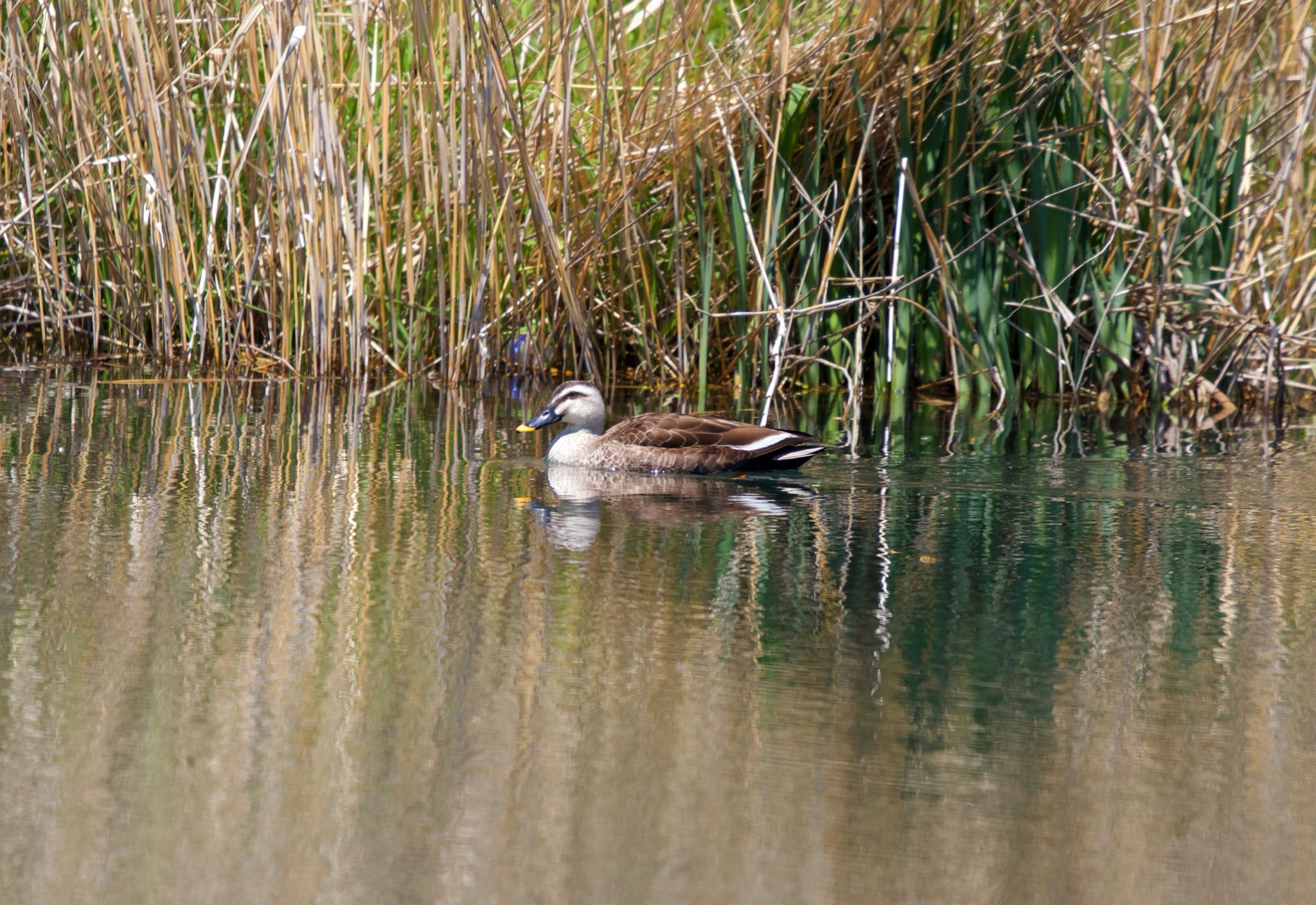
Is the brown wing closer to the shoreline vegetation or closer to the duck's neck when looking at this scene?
the duck's neck

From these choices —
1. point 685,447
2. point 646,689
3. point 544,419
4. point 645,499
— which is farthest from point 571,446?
point 646,689

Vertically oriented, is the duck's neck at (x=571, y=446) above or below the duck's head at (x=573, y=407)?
below

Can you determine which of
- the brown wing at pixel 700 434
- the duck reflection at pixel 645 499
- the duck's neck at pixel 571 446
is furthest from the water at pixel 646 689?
the duck's neck at pixel 571 446

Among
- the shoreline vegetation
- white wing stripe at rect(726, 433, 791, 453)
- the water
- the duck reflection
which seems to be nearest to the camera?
the water

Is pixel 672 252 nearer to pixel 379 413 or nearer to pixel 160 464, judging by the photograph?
pixel 379 413

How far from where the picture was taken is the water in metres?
2.51

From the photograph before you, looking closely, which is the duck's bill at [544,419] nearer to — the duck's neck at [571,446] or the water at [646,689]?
the duck's neck at [571,446]

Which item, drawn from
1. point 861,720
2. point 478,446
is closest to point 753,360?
point 478,446

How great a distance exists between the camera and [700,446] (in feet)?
20.4

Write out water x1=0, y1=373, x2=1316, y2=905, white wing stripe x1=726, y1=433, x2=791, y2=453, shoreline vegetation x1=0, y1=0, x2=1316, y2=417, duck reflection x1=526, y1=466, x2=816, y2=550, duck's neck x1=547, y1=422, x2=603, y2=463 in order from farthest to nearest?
shoreline vegetation x1=0, y1=0, x2=1316, y2=417 → duck's neck x1=547, y1=422, x2=603, y2=463 → white wing stripe x1=726, y1=433, x2=791, y2=453 → duck reflection x1=526, y1=466, x2=816, y2=550 → water x1=0, y1=373, x2=1316, y2=905

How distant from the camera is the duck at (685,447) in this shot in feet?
20.1

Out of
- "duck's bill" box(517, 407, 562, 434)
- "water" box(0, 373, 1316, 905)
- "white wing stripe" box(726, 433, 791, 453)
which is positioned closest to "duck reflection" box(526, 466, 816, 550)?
"water" box(0, 373, 1316, 905)

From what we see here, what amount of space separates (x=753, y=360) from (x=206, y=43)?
3.41 meters

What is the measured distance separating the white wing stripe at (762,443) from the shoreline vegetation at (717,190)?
160cm
